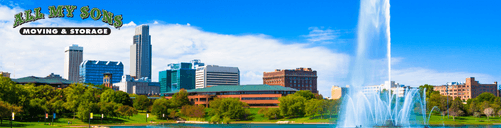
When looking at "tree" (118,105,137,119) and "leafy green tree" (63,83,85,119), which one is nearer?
"leafy green tree" (63,83,85,119)

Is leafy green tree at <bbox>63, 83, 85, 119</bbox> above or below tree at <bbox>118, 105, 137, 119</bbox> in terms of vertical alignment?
above

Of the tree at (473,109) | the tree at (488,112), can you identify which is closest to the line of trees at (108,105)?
the tree at (473,109)

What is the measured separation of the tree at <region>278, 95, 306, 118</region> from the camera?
150 meters

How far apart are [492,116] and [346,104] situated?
2939 inches

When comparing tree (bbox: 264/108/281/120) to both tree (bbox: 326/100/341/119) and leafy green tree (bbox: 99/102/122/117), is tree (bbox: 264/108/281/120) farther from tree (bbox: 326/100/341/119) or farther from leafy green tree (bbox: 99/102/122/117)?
leafy green tree (bbox: 99/102/122/117)

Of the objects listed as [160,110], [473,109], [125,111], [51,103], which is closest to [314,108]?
[473,109]

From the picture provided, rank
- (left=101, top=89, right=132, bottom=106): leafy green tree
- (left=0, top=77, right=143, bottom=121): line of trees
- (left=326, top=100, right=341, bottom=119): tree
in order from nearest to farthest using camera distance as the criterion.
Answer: (left=0, top=77, right=143, bottom=121): line of trees
(left=326, top=100, right=341, bottom=119): tree
(left=101, top=89, right=132, bottom=106): leafy green tree

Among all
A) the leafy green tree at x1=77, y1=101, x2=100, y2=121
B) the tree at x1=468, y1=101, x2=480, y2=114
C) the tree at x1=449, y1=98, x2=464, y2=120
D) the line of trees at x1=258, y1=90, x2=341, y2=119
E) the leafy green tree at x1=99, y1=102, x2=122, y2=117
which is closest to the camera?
the leafy green tree at x1=77, y1=101, x2=100, y2=121

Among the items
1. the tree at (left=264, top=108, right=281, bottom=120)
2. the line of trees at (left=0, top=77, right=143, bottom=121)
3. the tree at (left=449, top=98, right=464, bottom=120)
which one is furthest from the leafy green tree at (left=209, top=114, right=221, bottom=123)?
the tree at (left=449, top=98, right=464, bottom=120)

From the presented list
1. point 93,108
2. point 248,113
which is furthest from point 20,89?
point 248,113

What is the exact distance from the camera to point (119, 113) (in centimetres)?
13062

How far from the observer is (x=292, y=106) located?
5901 inches

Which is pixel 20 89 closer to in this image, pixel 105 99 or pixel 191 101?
pixel 105 99

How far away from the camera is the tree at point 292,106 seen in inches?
5920
